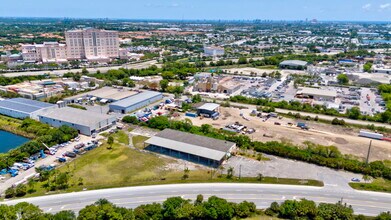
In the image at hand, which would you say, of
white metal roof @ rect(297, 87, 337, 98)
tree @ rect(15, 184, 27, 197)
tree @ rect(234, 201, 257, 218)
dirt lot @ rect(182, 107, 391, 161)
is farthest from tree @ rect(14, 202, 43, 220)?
white metal roof @ rect(297, 87, 337, 98)

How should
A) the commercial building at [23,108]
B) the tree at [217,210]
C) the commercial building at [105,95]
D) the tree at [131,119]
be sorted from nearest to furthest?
the tree at [217,210], the tree at [131,119], the commercial building at [23,108], the commercial building at [105,95]

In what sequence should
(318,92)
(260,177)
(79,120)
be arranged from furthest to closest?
1. (318,92)
2. (79,120)
3. (260,177)

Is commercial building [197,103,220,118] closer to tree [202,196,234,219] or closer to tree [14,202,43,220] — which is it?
tree [202,196,234,219]

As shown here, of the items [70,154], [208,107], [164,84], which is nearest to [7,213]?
[70,154]

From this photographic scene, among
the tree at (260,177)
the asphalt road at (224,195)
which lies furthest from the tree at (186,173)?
the tree at (260,177)

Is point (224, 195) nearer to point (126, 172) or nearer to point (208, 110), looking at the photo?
point (126, 172)

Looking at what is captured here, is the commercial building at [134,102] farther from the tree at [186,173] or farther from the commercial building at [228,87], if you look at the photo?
the tree at [186,173]
